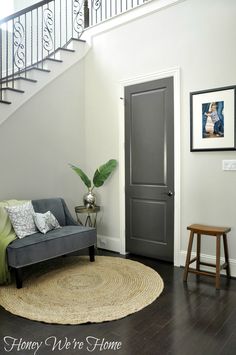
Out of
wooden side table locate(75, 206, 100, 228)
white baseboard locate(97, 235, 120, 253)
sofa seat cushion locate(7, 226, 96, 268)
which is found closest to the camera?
sofa seat cushion locate(7, 226, 96, 268)

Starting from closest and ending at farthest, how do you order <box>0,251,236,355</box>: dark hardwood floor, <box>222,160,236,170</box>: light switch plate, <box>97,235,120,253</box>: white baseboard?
<box>0,251,236,355</box>: dark hardwood floor < <box>222,160,236,170</box>: light switch plate < <box>97,235,120,253</box>: white baseboard

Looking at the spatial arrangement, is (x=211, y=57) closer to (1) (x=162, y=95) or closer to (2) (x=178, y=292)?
(1) (x=162, y=95)

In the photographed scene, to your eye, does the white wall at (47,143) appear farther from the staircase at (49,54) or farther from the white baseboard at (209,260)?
the white baseboard at (209,260)

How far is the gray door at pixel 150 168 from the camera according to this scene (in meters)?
3.85

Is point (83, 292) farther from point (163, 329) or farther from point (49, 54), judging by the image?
point (49, 54)

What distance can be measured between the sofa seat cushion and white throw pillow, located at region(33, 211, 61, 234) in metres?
0.07

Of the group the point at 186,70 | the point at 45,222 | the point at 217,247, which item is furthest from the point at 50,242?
the point at 186,70

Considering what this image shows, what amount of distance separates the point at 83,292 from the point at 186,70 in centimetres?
281

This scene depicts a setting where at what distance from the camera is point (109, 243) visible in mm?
4488

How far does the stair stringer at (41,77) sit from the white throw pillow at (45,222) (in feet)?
4.21

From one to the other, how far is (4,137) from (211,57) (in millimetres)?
2693

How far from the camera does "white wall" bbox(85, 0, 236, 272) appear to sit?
338cm

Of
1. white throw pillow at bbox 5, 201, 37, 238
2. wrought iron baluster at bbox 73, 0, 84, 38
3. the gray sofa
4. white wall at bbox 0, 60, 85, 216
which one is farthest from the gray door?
wrought iron baluster at bbox 73, 0, 84, 38

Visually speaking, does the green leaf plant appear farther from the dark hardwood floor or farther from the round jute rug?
the dark hardwood floor
